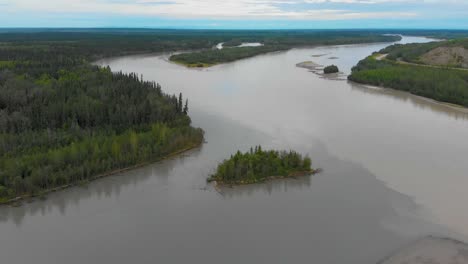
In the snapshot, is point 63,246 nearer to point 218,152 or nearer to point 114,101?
point 218,152

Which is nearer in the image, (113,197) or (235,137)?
(113,197)

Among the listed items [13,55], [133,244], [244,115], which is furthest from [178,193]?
[13,55]

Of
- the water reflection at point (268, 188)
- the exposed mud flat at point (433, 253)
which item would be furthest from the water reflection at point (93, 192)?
the exposed mud flat at point (433, 253)

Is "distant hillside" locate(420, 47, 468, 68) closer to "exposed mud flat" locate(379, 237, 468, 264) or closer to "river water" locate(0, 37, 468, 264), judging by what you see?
"river water" locate(0, 37, 468, 264)

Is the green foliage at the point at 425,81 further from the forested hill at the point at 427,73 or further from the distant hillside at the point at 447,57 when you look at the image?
the distant hillside at the point at 447,57

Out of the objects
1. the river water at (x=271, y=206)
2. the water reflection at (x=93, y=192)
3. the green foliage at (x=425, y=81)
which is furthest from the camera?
the green foliage at (x=425, y=81)

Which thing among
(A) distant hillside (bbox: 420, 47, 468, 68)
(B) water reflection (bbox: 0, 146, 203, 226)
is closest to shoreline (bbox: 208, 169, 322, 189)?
(B) water reflection (bbox: 0, 146, 203, 226)

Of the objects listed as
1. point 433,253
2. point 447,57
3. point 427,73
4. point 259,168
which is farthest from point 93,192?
point 447,57
